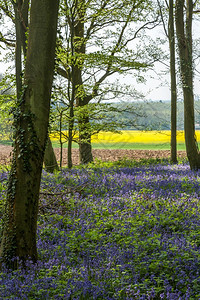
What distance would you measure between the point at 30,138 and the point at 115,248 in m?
2.00

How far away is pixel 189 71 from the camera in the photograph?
13.3 m

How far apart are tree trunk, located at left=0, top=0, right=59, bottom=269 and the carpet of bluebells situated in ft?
1.36

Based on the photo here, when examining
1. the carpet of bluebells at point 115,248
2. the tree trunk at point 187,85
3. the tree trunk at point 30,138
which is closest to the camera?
the carpet of bluebells at point 115,248

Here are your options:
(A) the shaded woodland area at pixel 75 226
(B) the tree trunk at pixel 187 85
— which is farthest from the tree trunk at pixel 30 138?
(B) the tree trunk at pixel 187 85

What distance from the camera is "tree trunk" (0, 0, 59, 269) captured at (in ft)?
14.9

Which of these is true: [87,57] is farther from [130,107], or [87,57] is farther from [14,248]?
[14,248]

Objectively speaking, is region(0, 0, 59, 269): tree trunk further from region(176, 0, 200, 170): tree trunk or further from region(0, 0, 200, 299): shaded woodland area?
region(176, 0, 200, 170): tree trunk

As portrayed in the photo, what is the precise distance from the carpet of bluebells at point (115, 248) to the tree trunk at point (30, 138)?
1.36ft

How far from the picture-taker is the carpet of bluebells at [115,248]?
12.7 ft

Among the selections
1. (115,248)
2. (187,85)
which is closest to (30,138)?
(115,248)

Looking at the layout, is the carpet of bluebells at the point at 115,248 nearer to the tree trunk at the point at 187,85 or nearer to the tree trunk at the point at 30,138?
the tree trunk at the point at 30,138

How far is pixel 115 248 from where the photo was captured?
16.3 feet

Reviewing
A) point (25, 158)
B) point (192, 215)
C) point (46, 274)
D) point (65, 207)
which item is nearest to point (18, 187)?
point (25, 158)

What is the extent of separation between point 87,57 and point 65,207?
7.34 metres
